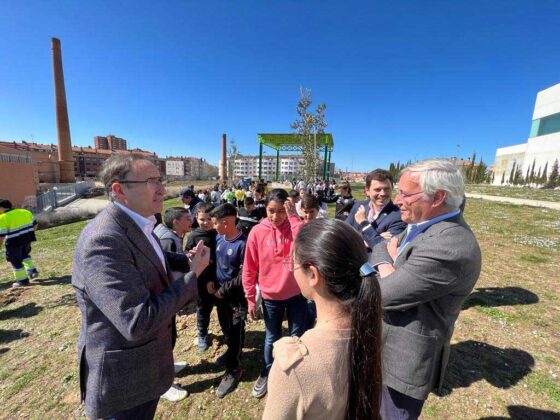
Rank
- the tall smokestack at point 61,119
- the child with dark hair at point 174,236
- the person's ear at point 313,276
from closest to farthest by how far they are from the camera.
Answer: the person's ear at point 313,276 < the child with dark hair at point 174,236 < the tall smokestack at point 61,119

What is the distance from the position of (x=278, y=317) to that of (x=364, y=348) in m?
2.00

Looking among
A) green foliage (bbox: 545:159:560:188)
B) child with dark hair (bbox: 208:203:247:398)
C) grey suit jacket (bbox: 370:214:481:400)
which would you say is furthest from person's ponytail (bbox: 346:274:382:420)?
green foliage (bbox: 545:159:560:188)

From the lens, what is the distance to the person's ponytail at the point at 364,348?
103 centimetres

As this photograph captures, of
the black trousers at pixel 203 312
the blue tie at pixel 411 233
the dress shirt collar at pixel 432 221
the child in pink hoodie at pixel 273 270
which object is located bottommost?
the black trousers at pixel 203 312

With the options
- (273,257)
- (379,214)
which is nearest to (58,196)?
(273,257)

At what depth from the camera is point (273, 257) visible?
280 cm

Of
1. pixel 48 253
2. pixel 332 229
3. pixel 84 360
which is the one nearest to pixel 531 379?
pixel 332 229

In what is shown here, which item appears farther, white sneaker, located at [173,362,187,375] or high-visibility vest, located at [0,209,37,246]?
high-visibility vest, located at [0,209,37,246]

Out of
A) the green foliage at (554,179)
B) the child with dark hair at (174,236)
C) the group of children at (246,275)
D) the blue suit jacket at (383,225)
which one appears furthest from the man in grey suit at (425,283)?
the green foliage at (554,179)

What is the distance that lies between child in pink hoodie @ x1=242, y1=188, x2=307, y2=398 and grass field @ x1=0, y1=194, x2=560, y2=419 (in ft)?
2.72

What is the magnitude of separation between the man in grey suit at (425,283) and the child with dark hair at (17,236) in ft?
26.5

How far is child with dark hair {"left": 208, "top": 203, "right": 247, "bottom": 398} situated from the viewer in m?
3.03

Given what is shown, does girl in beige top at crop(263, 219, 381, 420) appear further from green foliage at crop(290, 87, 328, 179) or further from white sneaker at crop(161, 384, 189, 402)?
green foliage at crop(290, 87, 328, 179)

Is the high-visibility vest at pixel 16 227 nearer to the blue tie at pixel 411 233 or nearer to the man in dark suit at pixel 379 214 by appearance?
the man in dark suit at pixel 379 214
